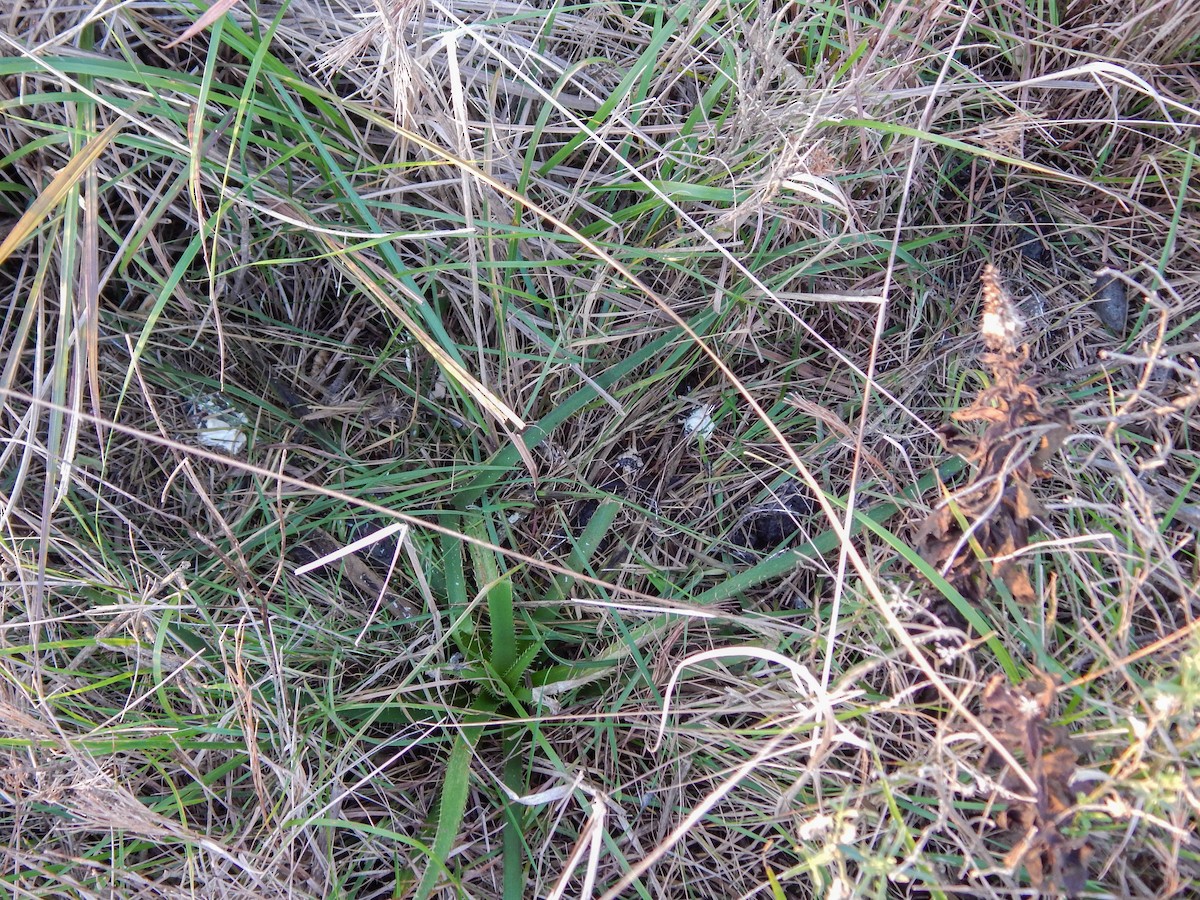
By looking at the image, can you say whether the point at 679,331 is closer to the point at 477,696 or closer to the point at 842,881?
the point at 477,696

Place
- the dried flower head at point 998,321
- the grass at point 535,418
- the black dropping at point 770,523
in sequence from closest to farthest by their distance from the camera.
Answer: the dried flower head at point 998,321
the grass at point 535,418
the black dropping at point 770,523

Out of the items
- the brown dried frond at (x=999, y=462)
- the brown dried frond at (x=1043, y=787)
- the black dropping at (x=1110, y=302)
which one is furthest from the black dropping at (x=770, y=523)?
the black dropping at (x=1110, y=302)

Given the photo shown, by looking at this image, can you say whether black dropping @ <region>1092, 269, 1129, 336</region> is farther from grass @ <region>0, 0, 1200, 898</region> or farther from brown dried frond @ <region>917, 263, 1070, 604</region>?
brown dried frond @ <region>917, 263, 1070, 604</region>

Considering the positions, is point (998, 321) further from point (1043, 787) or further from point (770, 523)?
point (770, 523)

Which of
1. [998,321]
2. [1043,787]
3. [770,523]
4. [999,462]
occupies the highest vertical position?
[998,321]

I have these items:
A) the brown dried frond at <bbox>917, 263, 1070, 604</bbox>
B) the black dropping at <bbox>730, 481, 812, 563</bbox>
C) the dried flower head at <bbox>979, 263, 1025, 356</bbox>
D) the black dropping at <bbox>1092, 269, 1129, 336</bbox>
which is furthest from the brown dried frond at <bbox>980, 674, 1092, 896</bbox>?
the black dropping at <bbox>1092, 269, 1129, 336</bbox>

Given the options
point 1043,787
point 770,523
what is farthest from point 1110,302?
point 1043,787

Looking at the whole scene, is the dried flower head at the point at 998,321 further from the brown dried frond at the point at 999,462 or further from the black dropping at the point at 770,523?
the black dropping at the point at 770,523
